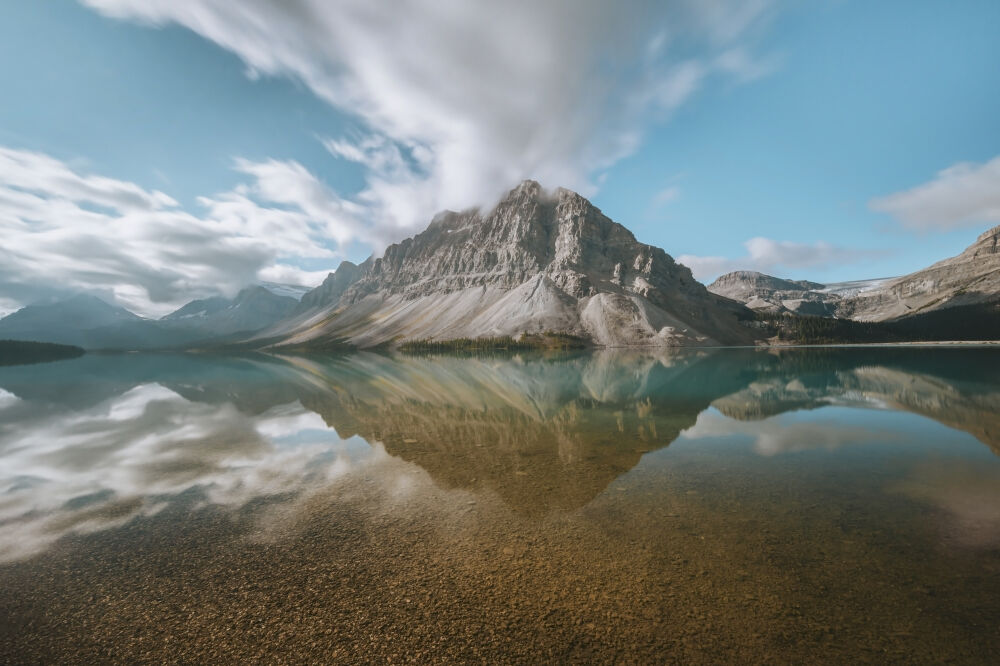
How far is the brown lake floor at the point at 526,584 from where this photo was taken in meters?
8.83

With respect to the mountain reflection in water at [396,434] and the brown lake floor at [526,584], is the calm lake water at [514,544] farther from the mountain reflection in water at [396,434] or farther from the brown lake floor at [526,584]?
the mountain reflection in water at [396,434]

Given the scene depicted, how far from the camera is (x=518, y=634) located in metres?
9.16

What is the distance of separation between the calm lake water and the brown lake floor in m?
0.07

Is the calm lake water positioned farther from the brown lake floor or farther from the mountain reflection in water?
the mountain reflection in water

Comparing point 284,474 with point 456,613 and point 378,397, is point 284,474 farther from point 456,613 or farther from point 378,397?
point 378,397

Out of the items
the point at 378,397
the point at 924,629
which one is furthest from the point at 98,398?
the point at 924,629

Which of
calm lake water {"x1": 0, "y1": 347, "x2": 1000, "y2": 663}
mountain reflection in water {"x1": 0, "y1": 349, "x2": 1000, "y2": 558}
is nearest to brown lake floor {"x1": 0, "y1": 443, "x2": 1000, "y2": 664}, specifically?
calm lake water {"x1": 0, "y1": 347, "x2": 1000, "y2": 663}

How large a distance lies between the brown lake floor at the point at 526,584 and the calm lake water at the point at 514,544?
7cm

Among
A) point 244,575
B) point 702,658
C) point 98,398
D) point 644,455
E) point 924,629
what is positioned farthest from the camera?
point 98,398

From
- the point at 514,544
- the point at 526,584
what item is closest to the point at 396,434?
the point at 514,544

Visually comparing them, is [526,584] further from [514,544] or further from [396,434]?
[396,434]

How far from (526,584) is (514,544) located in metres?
2.24

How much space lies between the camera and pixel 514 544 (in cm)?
1330

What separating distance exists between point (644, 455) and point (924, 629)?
557 inches
